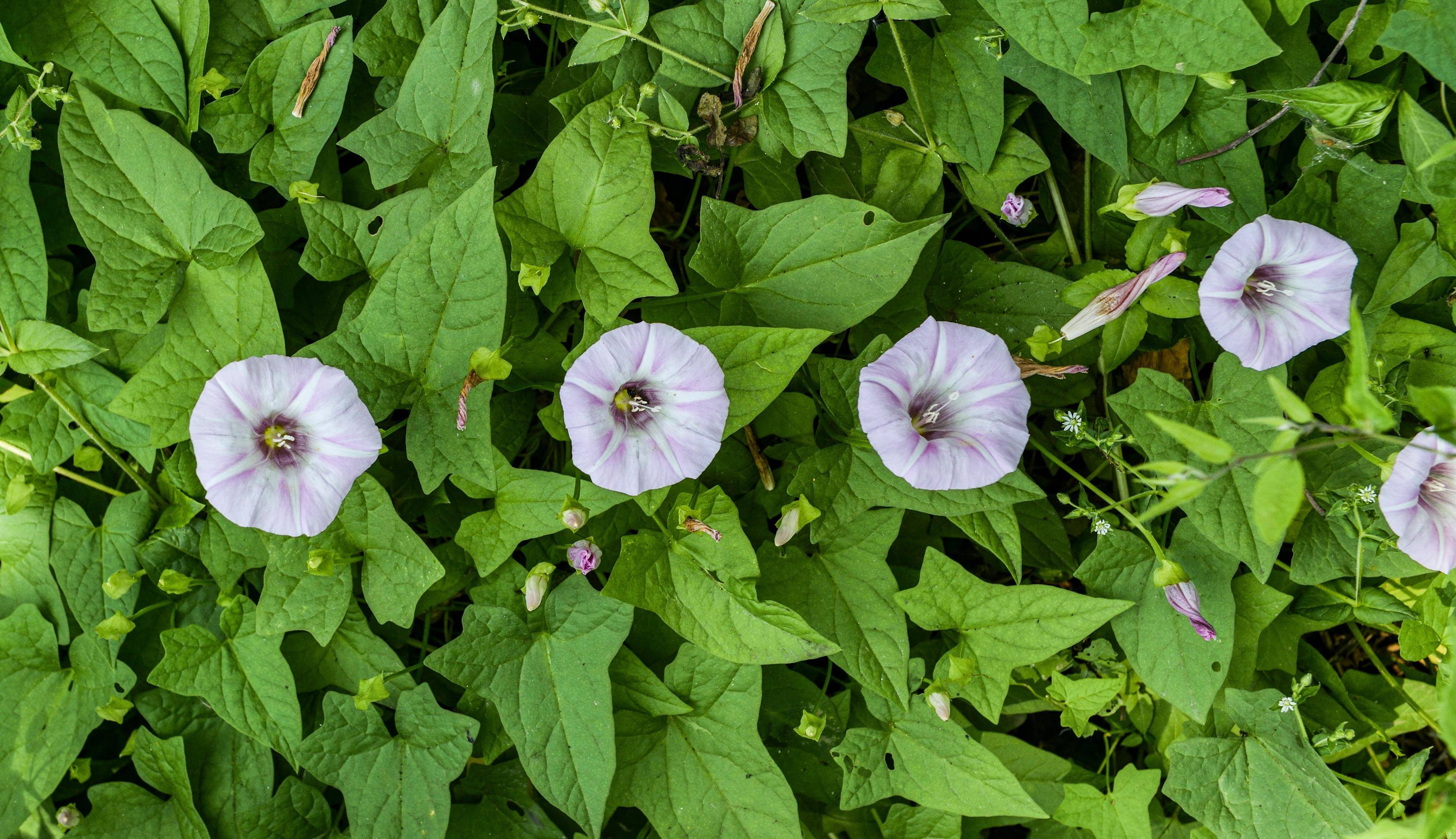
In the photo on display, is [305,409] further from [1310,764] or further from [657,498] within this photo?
[1310,764]

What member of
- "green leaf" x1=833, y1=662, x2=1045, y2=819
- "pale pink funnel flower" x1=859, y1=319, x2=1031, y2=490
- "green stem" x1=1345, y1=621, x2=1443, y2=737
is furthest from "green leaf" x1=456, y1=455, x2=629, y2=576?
"green stem" x1=1345, y1=621, x2=1443, y2=737

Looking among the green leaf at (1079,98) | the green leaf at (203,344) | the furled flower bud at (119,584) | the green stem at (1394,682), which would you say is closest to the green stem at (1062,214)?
the green leaf at (1079,98)

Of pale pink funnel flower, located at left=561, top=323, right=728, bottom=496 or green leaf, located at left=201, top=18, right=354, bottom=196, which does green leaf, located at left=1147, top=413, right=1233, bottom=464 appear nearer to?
pale pink funnel flower, located at left=561, top=323, right=728, bottom=496

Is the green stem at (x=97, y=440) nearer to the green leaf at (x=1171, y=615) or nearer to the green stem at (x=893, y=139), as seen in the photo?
the green stem at (x=893, y=139)

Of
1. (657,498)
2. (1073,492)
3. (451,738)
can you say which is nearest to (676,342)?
(657,498)

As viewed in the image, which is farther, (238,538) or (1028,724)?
(1028,724)

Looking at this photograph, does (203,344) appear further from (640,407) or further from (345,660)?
(640,407)
